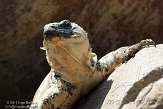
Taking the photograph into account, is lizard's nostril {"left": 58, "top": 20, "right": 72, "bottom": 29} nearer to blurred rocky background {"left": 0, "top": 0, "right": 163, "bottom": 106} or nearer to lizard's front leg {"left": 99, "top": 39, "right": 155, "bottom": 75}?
lizard's front leg {"left": 99, "top": 39, "right": 155, "bottom": 75}

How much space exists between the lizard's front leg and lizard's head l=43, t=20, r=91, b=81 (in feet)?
1.29

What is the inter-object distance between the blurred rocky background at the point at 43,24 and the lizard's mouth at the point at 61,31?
2106 mm

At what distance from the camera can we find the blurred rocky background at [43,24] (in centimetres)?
708

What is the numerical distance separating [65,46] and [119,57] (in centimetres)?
86

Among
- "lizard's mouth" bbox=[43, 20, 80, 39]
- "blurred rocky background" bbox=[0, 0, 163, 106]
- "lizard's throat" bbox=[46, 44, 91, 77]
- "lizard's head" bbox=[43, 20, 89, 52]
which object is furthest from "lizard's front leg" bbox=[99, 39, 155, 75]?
"blurred rocky background" bbox=[0, 0, 163, 106]

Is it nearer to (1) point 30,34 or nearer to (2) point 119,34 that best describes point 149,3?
(2) point 119,34

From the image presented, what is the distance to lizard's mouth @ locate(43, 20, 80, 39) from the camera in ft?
15.7

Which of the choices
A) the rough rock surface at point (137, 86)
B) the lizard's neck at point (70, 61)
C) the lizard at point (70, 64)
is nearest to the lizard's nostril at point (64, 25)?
the lizard at point (70, 64)

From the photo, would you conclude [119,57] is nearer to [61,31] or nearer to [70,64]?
[70,64]

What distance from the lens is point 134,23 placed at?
731 centimetres

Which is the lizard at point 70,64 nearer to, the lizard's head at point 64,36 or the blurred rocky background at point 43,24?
the lizard's head at point 64,36

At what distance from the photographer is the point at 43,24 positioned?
23.4ft

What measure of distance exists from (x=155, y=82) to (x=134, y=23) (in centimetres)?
297

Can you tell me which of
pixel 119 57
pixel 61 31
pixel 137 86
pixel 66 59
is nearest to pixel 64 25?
pixel 61 31
